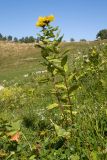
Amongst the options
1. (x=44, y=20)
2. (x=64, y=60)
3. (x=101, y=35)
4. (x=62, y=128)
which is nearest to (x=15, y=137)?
(x=62, y=128)

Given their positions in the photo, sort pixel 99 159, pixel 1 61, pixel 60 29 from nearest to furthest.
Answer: pixel 99 159 → pixel 60 29 → pixel 1 61

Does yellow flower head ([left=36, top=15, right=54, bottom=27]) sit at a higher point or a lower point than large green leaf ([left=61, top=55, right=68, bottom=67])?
higher

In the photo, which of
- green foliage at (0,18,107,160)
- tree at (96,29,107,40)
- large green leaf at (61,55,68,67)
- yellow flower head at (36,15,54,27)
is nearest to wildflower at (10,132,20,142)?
green foliage at (0,18,107,160)

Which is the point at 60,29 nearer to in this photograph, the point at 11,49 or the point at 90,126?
the point at 90,126

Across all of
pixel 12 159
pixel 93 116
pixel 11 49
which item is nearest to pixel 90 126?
pixel 93 116

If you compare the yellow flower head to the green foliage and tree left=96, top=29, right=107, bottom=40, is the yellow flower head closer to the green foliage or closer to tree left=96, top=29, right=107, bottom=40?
the green foliage

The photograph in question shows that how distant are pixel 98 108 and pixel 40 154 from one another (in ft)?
2.75

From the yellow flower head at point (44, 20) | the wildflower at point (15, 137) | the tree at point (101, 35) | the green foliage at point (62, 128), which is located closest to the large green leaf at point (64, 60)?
the green foliage at point (62, 128)

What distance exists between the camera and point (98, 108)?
4637 millimetres

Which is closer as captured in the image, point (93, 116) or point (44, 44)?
point (93, 116)

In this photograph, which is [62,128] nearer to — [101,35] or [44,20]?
[44,20]

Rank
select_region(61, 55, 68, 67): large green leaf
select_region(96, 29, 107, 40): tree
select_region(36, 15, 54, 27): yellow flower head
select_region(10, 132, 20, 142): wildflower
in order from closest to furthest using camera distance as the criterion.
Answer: select_region(61, 55, 68, 67): large green leaf < select_region(10, 132, 20, 142): wildflower < select_region(36, 15, 54, 27): yellow flower head < select_region(96, 29, 107, 40): tree

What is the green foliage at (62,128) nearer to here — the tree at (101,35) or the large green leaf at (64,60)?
the large green leaf at (64,60)

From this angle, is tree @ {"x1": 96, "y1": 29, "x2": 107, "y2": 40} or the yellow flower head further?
tree @ {"x1": 96, "y1": 29, "x2": 107, "y2": 40}
